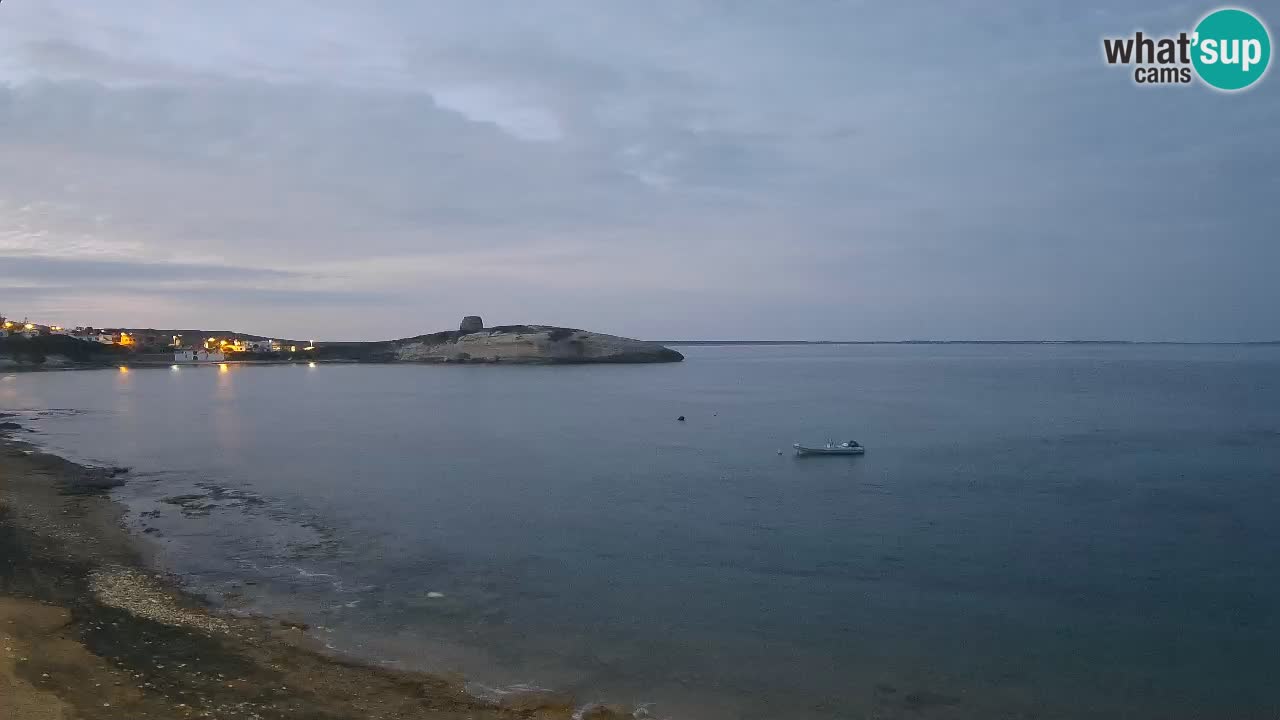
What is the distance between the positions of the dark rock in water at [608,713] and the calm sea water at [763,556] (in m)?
0.33

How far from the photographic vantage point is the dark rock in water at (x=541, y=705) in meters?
8.17

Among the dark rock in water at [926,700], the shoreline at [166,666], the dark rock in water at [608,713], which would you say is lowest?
the dark rock in water at [926,700]

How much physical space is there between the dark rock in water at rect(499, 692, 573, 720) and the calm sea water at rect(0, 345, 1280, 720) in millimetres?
381

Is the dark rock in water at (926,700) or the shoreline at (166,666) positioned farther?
the dark rock in water at (926,700)

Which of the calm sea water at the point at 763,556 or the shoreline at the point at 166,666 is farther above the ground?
the shoreline at the point at 166,666

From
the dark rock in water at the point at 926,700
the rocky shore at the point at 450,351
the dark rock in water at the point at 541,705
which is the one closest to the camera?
the dark rock in water at the point at 541,705

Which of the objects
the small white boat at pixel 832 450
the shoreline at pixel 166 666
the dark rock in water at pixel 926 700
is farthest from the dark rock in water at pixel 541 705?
the small white boat at pixel 832 450

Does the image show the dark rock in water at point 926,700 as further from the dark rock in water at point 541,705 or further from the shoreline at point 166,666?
the dark rock in water at point 541,705

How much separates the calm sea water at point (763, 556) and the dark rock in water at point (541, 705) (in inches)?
15.0

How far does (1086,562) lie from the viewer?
48.1 feet

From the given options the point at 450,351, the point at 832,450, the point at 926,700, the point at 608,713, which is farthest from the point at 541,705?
the point at 450,351

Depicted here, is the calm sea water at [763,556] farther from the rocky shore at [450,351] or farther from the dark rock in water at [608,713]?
the rocky shore at [450,351]

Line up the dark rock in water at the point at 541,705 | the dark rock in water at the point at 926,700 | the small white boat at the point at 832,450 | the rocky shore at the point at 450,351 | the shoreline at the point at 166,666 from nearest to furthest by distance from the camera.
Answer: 1. the shoreline at the point at 166,666
2. the dark rock in water at the point at 541,705
3. the dark rock in water at the point at 926,700
4. the small white boat at the point at 832,450
5. the rocky shore at the point at 450,351

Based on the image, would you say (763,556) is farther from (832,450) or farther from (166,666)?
(832,450)
